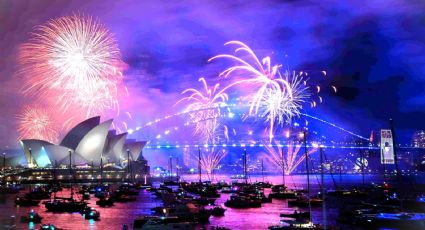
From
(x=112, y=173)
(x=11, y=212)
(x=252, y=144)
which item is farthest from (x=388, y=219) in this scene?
(x=252, y=144)

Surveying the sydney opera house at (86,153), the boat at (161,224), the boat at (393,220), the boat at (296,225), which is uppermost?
the sydney opera house at (86,153)

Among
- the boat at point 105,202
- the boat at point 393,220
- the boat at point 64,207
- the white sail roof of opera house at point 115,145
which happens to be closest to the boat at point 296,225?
the boat at point 393,220

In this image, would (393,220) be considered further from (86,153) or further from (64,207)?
(86,153)

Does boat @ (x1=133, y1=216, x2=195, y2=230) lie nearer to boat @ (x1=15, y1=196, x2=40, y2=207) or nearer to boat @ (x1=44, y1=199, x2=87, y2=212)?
boat @ (x1=44, y1=199, x2=87, y2=212)

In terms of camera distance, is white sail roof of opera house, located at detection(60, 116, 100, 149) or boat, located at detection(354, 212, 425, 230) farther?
white sail roof of opera house, located at detection(60, 116, 100, 149)

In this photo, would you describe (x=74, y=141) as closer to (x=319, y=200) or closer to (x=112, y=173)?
(x=112, y=173)

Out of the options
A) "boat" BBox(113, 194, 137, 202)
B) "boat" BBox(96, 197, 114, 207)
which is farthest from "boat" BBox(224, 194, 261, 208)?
"boat" BBox(113, 194, 137, 202)

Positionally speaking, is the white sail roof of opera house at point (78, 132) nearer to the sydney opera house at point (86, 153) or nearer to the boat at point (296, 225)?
the sydney opera house at point (86, 153)
